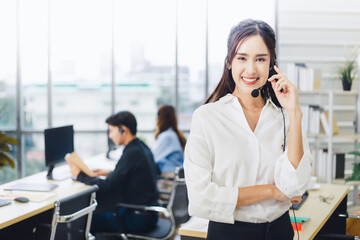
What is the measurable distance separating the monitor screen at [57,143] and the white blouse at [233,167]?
2.45 meters

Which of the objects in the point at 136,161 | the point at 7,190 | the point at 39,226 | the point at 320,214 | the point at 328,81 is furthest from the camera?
the point at 328,81

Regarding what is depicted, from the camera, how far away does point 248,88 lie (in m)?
1.54

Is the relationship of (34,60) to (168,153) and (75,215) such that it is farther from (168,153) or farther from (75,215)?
(75,215)

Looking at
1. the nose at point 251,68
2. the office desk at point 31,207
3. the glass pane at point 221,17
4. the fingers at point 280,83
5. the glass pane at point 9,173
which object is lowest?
the glass pane at point 9,173

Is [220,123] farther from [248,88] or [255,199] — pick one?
[255,199]

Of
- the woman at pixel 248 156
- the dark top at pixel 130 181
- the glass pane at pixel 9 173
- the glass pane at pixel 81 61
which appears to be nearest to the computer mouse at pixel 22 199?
the dark top at pixel 130 181

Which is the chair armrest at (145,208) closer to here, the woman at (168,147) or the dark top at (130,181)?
the dark top at (130,181)

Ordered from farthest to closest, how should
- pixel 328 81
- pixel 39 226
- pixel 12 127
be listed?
pixel 12 127 < pixel 328 81 < pixel 39 226

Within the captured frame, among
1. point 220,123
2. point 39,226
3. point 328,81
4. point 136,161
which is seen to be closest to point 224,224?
point 220,123

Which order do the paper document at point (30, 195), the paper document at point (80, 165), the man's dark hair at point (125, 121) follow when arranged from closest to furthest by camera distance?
the paper document at point (30, 195) → the paper document at point (80, 165) → the man's dark hair at point (125, 121)

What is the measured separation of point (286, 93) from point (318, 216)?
129cm

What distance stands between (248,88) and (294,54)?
464 centimetres

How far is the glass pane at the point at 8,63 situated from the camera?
20.3ft

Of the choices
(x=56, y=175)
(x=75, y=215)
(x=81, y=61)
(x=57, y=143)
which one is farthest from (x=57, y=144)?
(x=81, y=61)
